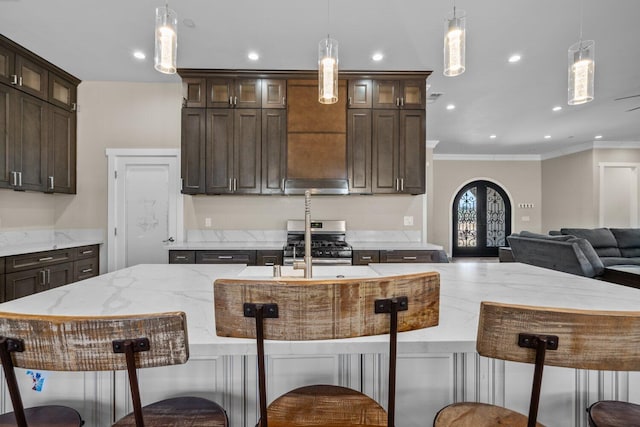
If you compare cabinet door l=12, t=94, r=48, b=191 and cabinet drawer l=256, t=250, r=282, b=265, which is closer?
cabinet door l=12, t=94, r=48, b=191

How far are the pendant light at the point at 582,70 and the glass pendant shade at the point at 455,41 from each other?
628mm

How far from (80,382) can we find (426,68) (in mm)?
3858

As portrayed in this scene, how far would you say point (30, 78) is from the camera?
3293 millimetres

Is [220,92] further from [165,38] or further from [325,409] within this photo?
[325,409]

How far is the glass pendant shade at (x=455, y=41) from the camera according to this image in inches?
60.4

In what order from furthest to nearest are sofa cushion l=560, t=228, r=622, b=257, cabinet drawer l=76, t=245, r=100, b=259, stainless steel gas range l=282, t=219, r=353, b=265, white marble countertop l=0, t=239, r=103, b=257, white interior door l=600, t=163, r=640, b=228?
1. white interior door l=600, t=163, r=640, b=228
2. sofa cushion l=560, t=228, r=622, b=257
3. cabinet drawer l=76, t=245, r=100, b=259
4. stainless steel gas range l=282, t=219, r=353, b=265
5. white marble countertop l=0, t=239, r=103, b=257

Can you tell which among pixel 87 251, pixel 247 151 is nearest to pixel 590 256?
pixel 247 151

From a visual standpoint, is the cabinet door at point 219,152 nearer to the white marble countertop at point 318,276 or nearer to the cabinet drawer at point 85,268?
the cabinet drawer at point 85,268

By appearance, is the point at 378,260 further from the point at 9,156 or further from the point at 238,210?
the point at 9,156

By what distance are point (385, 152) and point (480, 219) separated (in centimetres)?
603

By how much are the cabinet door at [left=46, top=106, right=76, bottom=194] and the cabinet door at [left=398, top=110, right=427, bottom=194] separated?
393 cm

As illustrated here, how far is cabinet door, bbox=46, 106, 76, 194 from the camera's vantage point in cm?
354

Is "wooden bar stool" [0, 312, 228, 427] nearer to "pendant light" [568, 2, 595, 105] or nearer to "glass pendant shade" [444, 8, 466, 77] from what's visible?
"glass pendant shade" [444, 8, 466, 77]

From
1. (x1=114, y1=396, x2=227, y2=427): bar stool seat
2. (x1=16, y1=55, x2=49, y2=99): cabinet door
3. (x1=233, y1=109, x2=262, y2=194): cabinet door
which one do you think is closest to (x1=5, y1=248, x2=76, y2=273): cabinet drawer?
(x1=16, y1=55, x2=49, y2=99): cabinet door
